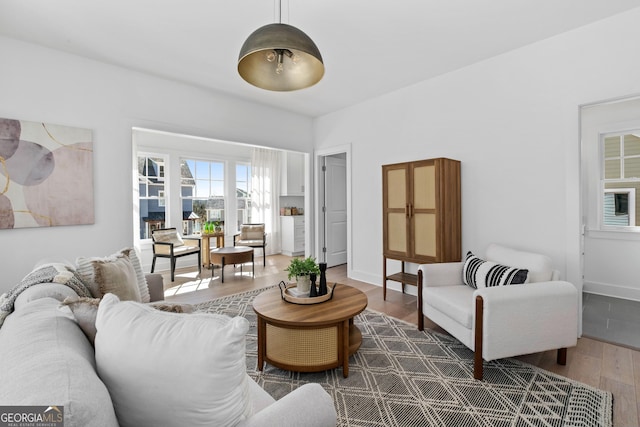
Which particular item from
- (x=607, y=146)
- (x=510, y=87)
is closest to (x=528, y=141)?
(x=510, y=87)

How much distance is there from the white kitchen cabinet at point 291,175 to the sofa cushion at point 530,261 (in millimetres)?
5005

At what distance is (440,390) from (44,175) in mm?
4003

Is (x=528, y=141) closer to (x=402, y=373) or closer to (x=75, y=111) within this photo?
(x=402, y=373)

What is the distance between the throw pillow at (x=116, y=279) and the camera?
1.87 meters

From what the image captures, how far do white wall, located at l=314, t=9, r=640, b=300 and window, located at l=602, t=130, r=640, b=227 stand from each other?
1.73 m

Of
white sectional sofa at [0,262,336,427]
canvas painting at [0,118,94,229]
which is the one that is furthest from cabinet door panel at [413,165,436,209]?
canvas painting at [0,118,94,229]

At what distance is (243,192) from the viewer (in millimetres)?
6934

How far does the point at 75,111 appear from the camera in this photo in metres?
3.12

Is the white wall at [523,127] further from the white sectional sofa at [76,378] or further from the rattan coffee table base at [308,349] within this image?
the white sectional sofa at [76,378]

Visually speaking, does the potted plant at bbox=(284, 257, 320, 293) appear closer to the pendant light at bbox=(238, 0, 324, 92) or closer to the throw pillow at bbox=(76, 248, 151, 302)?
the throw pillow at bbox=(76, 248, 151, 302)

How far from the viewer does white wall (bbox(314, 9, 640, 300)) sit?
2621mm

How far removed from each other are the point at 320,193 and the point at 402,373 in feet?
12.1

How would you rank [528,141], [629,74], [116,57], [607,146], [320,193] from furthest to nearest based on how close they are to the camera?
[320,193] → [607,146] → [116,57] → [528,141] → [629,74]

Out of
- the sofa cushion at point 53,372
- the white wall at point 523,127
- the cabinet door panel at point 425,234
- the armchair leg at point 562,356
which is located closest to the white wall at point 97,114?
the sofa cushion at point 53,372
